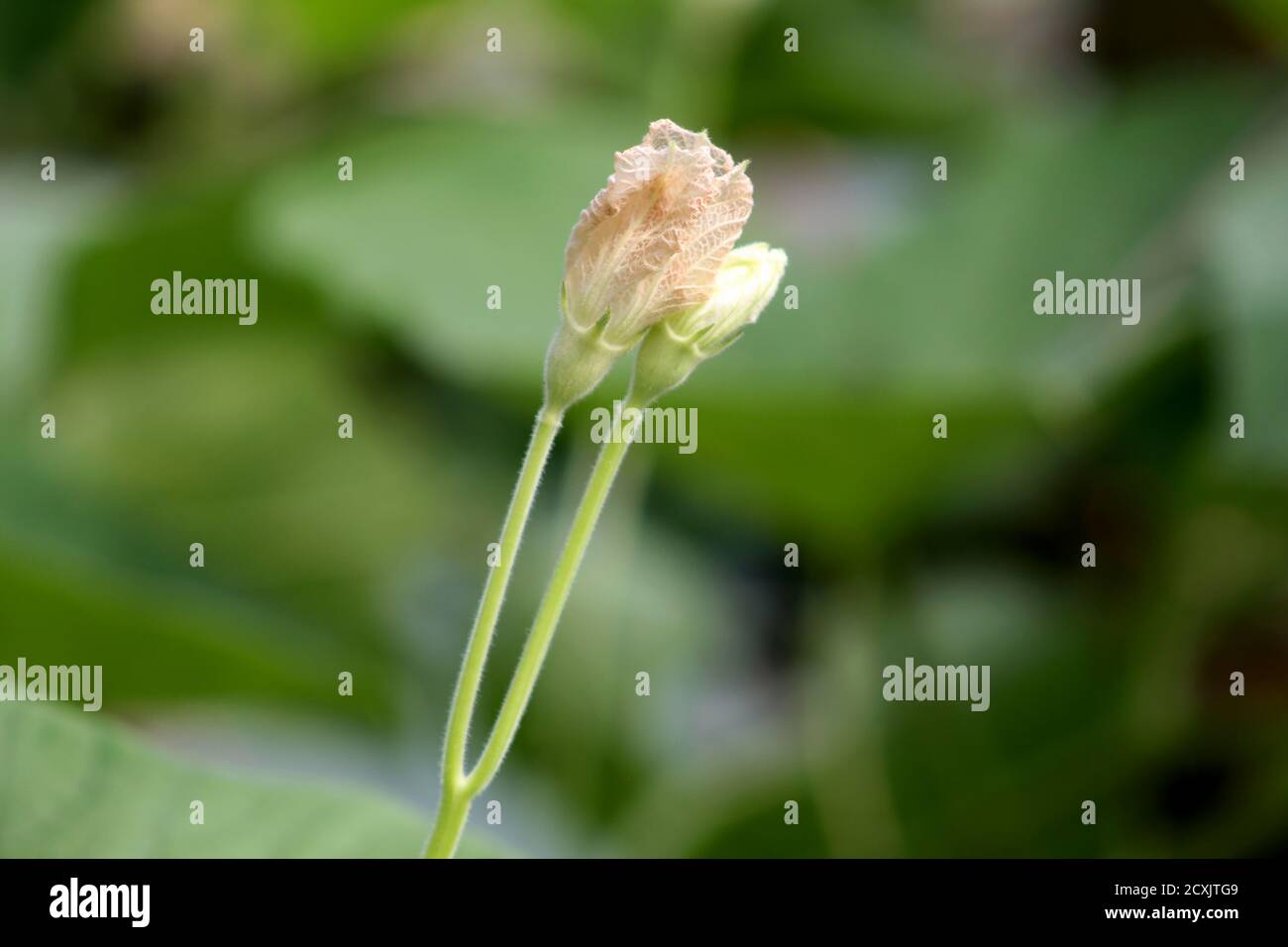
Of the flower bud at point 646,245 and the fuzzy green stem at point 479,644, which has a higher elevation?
the flower bud at point 646,245

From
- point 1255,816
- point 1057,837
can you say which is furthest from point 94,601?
point 1255,816

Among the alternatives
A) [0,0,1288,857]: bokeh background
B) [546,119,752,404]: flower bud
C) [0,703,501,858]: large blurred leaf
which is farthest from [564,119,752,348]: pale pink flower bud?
[0,0,1288,857]: bokeh background

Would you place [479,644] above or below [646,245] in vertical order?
below

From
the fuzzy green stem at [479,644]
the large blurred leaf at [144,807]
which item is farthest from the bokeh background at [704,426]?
the fuzzy green stem at [479,644]

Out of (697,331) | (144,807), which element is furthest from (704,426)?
(697,331)

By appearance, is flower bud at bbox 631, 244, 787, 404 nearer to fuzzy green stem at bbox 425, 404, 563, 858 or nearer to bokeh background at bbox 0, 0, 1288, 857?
fuzzy green stem at bbox 425, 404, 563, 858

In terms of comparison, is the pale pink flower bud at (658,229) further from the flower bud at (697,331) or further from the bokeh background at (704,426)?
the bokeh background at (704,426)

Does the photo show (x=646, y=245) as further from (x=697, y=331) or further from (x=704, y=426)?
(x=704, y=426)

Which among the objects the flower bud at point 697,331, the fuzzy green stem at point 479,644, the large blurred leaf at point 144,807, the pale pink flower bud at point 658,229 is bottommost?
the large blurred leaf at point 144,807
